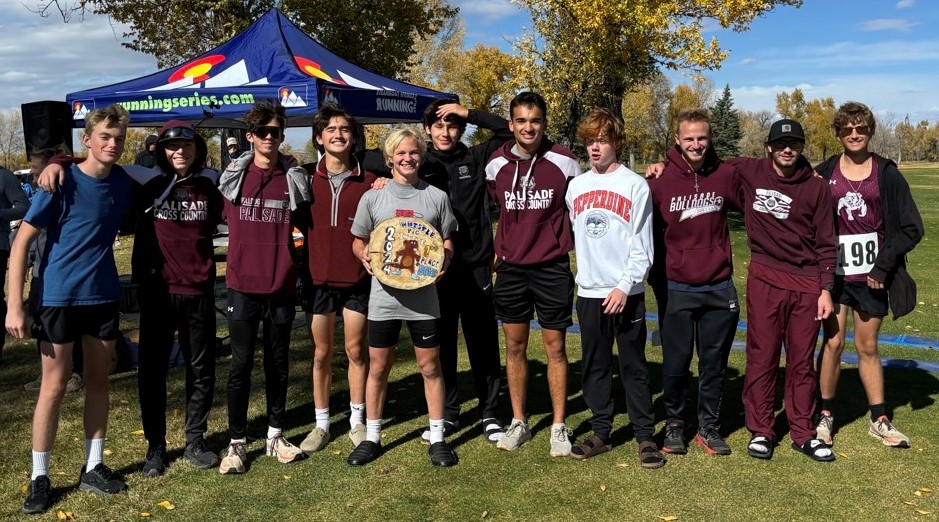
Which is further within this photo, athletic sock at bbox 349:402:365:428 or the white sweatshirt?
athletic sock at bbox 349:402:365:428

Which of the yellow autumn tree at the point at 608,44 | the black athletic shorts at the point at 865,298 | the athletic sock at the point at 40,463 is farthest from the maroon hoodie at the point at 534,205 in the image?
the yellow autumn tree at the point at 608,44

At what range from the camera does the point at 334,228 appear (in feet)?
14.8

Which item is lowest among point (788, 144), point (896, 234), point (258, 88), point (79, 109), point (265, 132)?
point (896, 234)

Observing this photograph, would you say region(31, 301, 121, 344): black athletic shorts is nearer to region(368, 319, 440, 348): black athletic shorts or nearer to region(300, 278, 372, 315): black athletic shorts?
region(300, 278, 372, 315): black athletic shorts

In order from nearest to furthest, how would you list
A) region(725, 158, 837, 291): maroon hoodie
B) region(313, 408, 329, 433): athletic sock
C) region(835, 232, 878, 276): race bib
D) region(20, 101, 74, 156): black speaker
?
region(725, 158, 837, 291): maroon hoodie
region(835, 232, 878, 276): race bib
region(313, 408, 329, 433): athletic sock
region(20, 101, 74, 156): black speaker

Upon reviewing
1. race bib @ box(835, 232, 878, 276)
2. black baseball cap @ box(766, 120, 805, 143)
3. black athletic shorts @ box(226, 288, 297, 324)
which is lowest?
Result: black athletic shorts @ box(226, 288, 297, 324)

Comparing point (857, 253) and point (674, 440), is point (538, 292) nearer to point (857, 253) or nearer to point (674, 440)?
point (674, 440)

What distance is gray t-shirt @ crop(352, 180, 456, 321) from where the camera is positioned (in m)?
4.37

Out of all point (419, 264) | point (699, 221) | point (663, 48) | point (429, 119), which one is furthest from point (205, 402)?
point (663, 48)

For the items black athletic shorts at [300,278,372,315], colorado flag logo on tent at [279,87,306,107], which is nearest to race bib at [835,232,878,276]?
black athletic shorts at [300,278,372,315]

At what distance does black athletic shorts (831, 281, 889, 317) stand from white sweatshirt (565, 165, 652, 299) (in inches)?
55.2

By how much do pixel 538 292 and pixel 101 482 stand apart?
271 cm

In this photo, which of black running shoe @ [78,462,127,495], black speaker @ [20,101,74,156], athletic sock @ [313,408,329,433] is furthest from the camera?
black speaker @ [20,101,74,156]

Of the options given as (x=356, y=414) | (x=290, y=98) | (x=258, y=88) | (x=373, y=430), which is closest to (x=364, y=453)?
(x=373, y=430)
